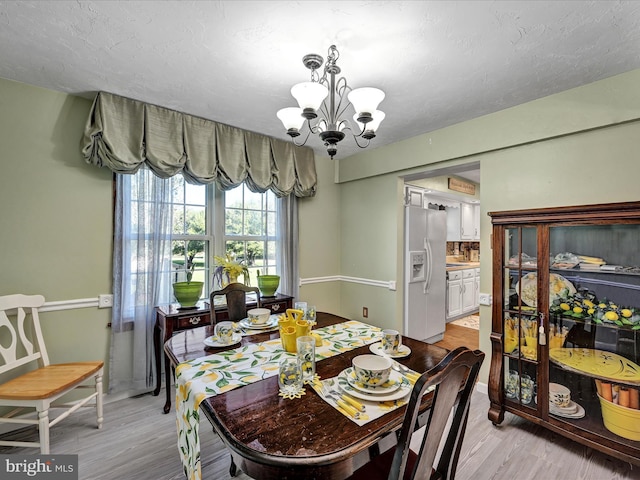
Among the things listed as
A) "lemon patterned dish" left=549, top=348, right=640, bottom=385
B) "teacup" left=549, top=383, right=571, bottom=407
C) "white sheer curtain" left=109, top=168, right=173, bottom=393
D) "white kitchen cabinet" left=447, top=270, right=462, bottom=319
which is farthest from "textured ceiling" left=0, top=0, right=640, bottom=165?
"white kitchen cabinet" left=447, top=270, right=462, bottom=319

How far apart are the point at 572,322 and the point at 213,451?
8.54ft

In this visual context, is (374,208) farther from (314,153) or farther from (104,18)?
(104,18)

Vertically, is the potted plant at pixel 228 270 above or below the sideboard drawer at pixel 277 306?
above

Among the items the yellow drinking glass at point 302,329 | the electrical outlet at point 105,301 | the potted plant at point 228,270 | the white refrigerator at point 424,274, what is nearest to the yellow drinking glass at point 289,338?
the yellow drinking glass at point 302,329

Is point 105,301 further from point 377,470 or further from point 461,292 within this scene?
point 461,292

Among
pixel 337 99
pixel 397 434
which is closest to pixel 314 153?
pixel 337 99

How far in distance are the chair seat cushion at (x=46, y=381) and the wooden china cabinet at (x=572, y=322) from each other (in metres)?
2.98

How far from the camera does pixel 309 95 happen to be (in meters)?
1.51

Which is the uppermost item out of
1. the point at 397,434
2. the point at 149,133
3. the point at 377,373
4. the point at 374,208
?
the point at 149,133

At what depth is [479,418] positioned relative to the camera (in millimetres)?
2344

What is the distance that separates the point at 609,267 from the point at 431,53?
1789mm

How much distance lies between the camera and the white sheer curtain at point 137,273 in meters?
2.46

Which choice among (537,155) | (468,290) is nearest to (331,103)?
(537,155)

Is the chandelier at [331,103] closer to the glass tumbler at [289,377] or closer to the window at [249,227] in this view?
the glass tumbler at [289,377]
